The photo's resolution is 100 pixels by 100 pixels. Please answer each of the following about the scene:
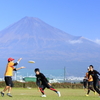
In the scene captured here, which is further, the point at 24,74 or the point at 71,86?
the point at 24,74

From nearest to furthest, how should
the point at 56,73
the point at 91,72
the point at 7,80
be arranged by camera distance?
the point at 7,80, the point at 91,72, the point at 56,73

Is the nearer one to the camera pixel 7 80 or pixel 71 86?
pixel 7 80

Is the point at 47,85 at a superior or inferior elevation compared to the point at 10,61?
inferior

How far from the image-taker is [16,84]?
4412 centimetres

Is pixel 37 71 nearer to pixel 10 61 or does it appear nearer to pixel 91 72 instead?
pixel 10 61

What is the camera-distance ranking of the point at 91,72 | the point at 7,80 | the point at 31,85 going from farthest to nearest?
1. the point at 31,85
2. the point at 91,72
3. the point at 7,80

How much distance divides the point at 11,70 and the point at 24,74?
56.8 meters

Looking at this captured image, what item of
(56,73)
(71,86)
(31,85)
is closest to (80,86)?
(71,86)

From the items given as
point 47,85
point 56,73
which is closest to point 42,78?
point 47,85

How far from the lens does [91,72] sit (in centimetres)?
1859

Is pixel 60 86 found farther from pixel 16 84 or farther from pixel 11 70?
pixel 11 70

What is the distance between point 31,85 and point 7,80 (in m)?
26.9

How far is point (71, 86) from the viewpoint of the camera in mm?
45875

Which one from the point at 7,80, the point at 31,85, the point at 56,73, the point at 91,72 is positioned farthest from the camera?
the point at 56,73
